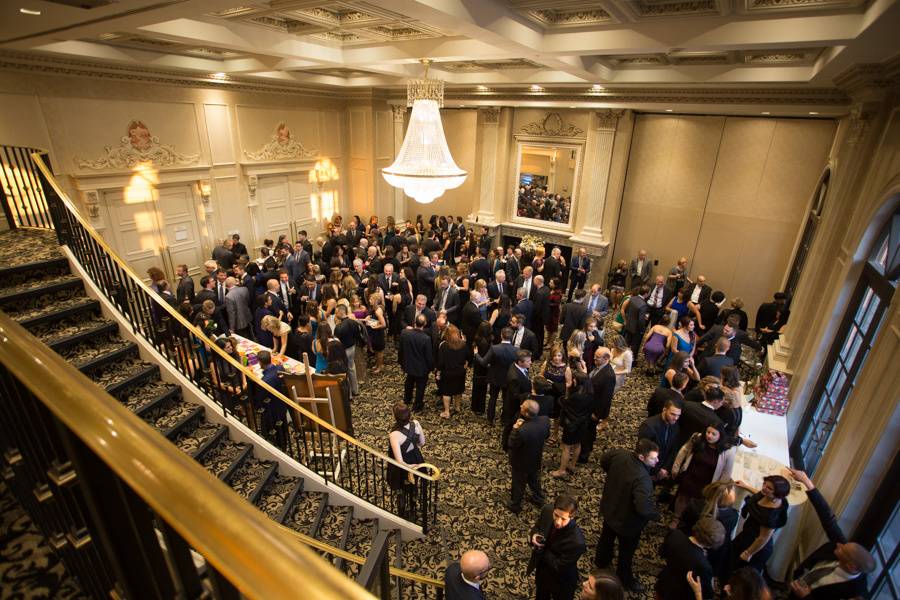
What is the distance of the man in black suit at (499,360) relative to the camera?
18.7 feet

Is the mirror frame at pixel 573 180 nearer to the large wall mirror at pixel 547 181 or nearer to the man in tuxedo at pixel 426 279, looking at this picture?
the large wall mirror at pixel 547 181

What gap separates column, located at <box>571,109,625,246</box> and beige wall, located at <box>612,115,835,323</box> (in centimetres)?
85

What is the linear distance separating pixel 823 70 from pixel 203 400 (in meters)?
8.16

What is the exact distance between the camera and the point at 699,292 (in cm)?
807

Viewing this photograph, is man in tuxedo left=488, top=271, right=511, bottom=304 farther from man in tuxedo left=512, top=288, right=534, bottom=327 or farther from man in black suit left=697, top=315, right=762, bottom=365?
man in black suit left=697, top=315, right=762, bottom=365

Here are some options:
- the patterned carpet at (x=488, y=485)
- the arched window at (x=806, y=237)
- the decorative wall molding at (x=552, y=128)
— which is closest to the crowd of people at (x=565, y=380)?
the patterned carpet at (x=488, y=485)

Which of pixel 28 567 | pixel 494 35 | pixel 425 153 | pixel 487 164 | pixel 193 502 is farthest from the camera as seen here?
pixel 487 164

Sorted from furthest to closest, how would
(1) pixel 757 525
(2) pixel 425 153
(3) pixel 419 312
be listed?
(3) pixel 419 312 < (2) pixel 425 153 < (1) pixel 757 525

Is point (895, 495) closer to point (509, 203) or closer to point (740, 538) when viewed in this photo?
point (740, 538)

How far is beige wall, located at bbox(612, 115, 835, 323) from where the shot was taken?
9367 millimetres

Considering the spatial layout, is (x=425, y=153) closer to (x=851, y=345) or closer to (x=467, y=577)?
(x=467, y=577)

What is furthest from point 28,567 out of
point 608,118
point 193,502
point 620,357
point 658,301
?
point 608,118

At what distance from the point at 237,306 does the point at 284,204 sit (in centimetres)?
651

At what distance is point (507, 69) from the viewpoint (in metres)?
9.17
